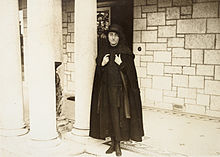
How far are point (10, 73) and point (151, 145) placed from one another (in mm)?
2396

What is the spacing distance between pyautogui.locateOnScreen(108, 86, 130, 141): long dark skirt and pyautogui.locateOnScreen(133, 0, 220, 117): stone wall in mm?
2690

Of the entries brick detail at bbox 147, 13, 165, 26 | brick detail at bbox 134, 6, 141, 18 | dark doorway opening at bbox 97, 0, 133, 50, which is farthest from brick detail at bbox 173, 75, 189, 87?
brick detail at bbox 134, 6, 141, 18

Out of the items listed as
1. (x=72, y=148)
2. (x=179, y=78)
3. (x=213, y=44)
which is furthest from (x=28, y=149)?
(x=213, y=44)

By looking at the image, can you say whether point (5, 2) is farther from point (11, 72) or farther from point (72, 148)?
point (72, 148)

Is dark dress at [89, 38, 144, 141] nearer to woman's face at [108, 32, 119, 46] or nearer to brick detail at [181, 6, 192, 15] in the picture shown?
woman's face at [108, 32, 119, 46]

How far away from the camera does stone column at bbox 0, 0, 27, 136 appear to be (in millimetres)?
4066

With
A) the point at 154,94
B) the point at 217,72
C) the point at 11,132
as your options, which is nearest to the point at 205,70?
the point at 217,72

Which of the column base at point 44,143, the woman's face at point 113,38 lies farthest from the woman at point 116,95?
the column base at point 44,143

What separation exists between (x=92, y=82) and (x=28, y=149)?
1266mm

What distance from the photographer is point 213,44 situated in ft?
17.9

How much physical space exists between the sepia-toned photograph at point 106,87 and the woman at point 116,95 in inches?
0.5

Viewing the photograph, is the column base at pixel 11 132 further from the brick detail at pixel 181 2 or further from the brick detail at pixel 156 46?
the brick detail at pixel 181 2

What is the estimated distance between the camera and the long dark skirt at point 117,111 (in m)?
3.54

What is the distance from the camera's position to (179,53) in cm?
585
